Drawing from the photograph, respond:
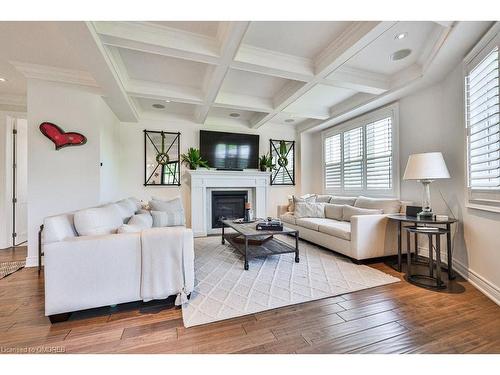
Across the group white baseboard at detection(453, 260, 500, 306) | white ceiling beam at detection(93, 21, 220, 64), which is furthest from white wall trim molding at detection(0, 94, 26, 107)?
white baseboard at detection(453, 260, 500, 306)

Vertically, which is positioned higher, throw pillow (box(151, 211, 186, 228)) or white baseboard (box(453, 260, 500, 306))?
throw pillow (box(151, 211, 186, 228))

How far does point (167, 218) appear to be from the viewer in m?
3.73

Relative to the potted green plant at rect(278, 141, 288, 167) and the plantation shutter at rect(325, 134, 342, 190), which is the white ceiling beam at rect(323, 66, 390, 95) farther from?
the potted green plant at rect(278, 141, 288, 167)

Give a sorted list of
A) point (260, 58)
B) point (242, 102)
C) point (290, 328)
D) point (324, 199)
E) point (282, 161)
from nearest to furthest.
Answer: point (290, 328)
point (260, 58)
point (242, 102)
point (324, 199)
point (282, 161)

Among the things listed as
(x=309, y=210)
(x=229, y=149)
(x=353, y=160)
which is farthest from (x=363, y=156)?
(x=229, y=149)

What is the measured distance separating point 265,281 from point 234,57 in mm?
2550

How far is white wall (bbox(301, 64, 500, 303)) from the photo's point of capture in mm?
2273

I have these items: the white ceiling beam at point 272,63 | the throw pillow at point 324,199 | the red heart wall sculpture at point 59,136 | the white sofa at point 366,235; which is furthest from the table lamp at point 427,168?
the red heart wall sculpture at point 59,136

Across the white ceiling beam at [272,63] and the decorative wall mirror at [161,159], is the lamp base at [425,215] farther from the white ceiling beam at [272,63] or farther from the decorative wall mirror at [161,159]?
the decorative wall mirror at [161,159]

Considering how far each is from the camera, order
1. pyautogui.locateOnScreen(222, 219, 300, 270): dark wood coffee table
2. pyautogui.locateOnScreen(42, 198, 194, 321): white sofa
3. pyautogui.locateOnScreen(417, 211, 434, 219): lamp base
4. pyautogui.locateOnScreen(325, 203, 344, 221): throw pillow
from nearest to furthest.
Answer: pyautogui.locateOnScreen(42, 198, 194, 321): white sofa, pyautogui.locateOnScreen(417, 211, 434, 219): lamp base, pyautogui.locateOnScreen(222, 219, 300, 270): dark wood coffee table, pyautogui.locateOnScreen(325, 203, 344, 221): throw pillow

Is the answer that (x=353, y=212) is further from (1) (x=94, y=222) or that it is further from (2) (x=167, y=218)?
(1) (x=94, y=222)

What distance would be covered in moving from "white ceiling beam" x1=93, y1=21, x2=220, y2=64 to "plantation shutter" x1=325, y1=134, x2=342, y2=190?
3.70 m

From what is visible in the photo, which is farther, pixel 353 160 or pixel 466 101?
pixel 353 160
